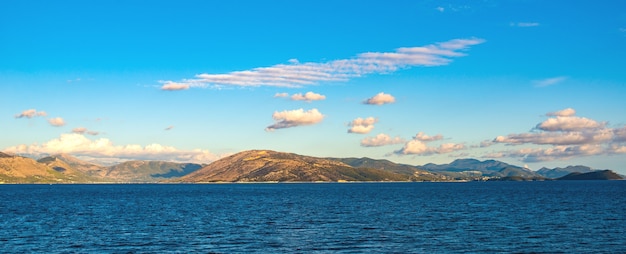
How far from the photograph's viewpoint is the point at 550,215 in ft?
465

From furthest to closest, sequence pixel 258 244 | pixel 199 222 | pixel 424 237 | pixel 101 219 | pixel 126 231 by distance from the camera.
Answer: pixel 101 219
pixel 199 222
pixel 126 231
pixel 424 237
pixel 258 244

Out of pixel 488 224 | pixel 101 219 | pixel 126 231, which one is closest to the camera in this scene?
pixel 126 231

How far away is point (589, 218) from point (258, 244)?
8299 centimetres

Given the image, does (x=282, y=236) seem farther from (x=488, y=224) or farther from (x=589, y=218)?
(x=589, y=218)

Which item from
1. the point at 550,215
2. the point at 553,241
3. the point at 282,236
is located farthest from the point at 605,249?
the point at 550,215

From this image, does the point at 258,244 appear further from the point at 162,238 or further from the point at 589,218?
the point at 589,218

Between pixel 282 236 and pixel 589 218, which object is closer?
pixel 282 236

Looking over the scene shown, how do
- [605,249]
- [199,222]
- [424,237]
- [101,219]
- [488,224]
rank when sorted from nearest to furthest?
1. [605,249]
2. [424,237]
3. [488,224]
4. [199,222]
5. [101,219]

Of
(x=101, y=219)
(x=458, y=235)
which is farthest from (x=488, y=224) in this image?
(x=101, y=219)

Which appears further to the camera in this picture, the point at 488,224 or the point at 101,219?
the point at 101,219

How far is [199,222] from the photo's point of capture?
126938 mm

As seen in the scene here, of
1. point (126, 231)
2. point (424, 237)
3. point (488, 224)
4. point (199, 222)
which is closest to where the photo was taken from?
point (424, 237)

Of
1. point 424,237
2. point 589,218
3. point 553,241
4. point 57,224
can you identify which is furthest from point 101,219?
point 589,218

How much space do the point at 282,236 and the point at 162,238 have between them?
19.7 metres
